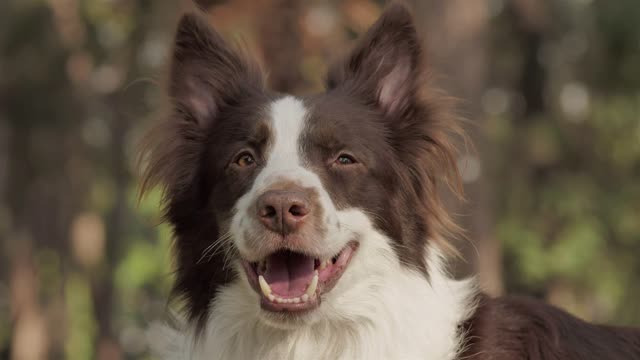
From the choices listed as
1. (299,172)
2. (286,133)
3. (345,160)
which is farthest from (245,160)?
(345,160)

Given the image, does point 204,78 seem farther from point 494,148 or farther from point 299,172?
point 494,148

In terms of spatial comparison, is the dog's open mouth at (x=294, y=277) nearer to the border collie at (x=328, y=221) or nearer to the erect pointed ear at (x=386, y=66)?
the border collie at (x=328, y=221)

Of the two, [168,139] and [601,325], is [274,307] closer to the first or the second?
[168,139]

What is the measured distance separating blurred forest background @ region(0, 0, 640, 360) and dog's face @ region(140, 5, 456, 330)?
1749cm

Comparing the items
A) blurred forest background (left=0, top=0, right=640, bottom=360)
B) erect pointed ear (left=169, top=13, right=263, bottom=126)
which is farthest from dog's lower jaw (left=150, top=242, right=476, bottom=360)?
blurred forest background (left=0, top=0, right=640, bottom=360)

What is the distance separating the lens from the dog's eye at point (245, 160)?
21.8 feet

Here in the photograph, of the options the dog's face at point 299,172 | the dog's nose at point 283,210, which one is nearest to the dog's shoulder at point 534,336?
the dog's face at point 299,172

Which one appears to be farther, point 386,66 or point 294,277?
point 386,66

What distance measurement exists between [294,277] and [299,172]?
61cm

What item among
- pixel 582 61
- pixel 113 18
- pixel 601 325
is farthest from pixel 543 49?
pixel 601 325

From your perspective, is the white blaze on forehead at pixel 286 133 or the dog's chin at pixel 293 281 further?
the white blaze on forehead at pixel 286 133

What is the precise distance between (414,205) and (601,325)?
1.49 metres

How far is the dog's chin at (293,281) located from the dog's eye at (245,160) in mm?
627

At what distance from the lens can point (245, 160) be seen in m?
6.69
